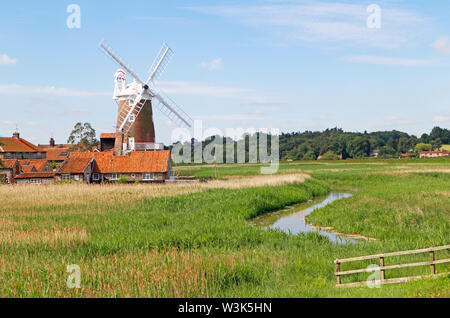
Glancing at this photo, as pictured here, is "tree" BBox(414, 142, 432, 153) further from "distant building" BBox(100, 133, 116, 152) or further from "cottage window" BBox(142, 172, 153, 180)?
"cottage window" BBox(142, 172, 153, 180)

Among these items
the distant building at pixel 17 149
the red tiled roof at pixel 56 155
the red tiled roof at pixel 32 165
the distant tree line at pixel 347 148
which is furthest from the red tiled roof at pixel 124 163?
the distant tree line at pixel 347 148

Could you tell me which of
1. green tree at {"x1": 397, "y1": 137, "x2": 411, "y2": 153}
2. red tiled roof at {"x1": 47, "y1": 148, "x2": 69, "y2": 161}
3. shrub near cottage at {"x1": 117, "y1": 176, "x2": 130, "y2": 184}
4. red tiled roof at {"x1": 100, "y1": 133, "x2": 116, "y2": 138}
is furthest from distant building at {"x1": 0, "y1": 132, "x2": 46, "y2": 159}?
green tree at {"x1": 397, "y1": 137, "x2": 411, "y2": 153}

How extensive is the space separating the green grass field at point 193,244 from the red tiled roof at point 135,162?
13.1 meters

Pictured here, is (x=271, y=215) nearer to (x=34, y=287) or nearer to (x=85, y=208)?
(x=85, y=208)

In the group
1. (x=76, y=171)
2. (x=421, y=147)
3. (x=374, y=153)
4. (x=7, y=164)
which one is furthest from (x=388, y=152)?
(x=7, y=164)

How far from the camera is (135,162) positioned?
131 feet

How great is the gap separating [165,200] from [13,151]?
173 ft

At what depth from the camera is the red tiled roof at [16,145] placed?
6531 cm

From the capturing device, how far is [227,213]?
799 inches

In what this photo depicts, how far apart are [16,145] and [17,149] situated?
1.55 meters

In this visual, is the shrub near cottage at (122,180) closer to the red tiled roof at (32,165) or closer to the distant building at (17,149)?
the red tiled roof at (32,165)

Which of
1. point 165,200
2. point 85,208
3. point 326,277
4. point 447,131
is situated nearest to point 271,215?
point 165,200

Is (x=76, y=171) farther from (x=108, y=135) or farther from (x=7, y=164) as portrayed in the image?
(x=7, y=164)

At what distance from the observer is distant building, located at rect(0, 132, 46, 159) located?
64.6 m
